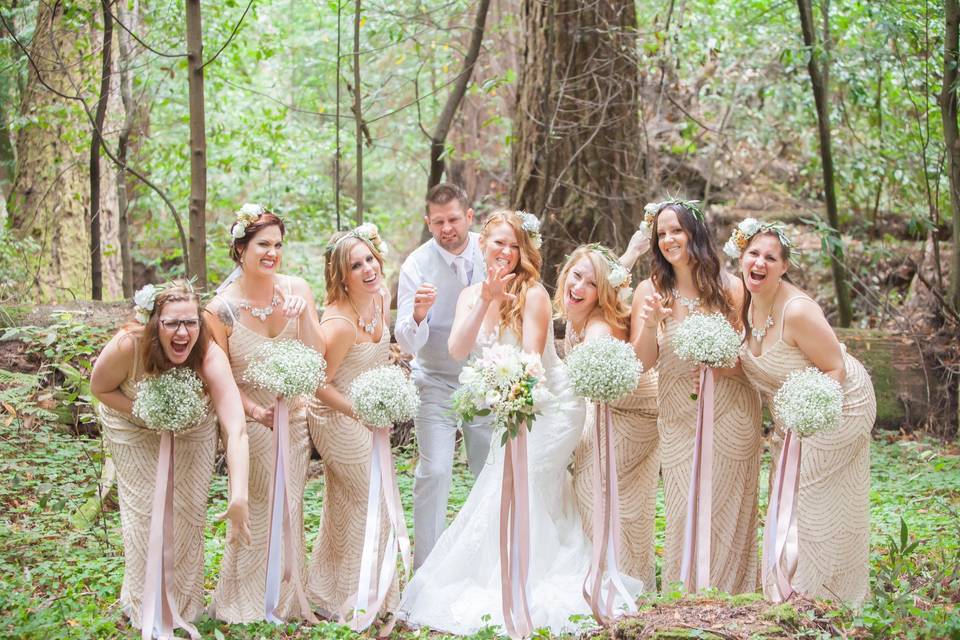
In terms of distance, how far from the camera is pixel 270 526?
5.08 metres

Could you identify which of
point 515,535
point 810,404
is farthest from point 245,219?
point 810,404

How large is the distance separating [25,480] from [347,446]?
3.15 m

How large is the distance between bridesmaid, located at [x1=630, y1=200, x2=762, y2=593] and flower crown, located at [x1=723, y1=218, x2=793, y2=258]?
0.44 feet

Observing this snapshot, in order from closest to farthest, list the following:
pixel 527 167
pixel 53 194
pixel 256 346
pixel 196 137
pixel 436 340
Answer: pixel 256 346 < pixel 436 340 < pixel 196 137 < pixel 527 167 < pixel 53 194

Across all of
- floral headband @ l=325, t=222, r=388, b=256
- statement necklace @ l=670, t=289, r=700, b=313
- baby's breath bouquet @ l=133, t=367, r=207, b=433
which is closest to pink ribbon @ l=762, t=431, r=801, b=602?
statement necklace @ l=670, t=289, r=700, b=313

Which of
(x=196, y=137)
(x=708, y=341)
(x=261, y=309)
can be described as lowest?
(x=708, y=341)

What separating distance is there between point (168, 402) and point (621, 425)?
2621 mm

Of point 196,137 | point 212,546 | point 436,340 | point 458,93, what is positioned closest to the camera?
point 436,340

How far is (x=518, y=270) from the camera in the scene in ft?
18.5

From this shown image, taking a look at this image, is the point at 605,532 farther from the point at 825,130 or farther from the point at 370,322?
the point at 825,130

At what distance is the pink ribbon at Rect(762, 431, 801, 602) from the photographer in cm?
490

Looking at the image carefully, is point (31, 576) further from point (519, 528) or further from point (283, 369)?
point (519, 528)

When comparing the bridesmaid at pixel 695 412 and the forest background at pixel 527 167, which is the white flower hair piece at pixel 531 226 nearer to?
the bridesmaid at pixel 695 412

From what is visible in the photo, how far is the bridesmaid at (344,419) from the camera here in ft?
17.7
